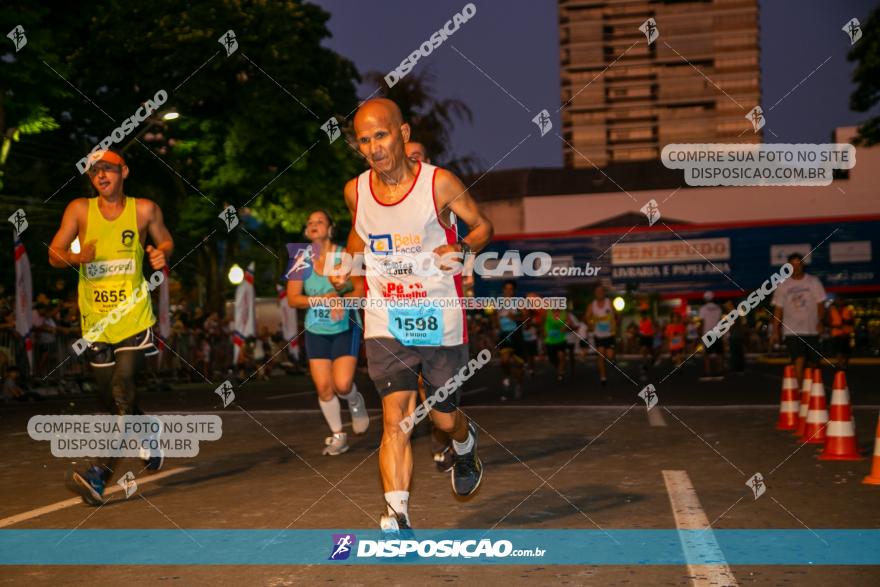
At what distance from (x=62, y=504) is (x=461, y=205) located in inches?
124

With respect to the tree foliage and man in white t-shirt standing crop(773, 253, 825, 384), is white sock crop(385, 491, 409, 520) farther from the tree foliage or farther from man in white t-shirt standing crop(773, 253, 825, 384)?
the tree foliage

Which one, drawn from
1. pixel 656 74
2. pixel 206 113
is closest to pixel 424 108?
pixel 206 113

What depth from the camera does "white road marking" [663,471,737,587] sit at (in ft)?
15.3

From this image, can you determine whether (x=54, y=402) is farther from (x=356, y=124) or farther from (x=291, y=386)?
(x=356, y=124)

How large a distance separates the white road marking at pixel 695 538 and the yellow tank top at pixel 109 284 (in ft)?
11.7

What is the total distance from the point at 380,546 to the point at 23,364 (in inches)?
602

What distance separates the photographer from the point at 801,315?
1399cm

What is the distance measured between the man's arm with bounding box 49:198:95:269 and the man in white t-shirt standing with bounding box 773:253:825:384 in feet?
30.4

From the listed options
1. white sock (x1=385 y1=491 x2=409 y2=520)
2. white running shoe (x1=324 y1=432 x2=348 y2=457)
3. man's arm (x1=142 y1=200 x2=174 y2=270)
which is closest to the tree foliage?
white running shoe (x1=324 y1=432 x2=348 y2=457)

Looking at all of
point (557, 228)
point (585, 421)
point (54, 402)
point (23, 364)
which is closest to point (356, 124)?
point (585, 421)

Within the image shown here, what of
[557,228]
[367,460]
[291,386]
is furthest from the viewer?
[557,228]

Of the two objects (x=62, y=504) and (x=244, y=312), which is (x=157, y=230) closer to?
(x=62, y=504)

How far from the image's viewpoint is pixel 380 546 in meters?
5.31

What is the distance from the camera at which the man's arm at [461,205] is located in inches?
222
